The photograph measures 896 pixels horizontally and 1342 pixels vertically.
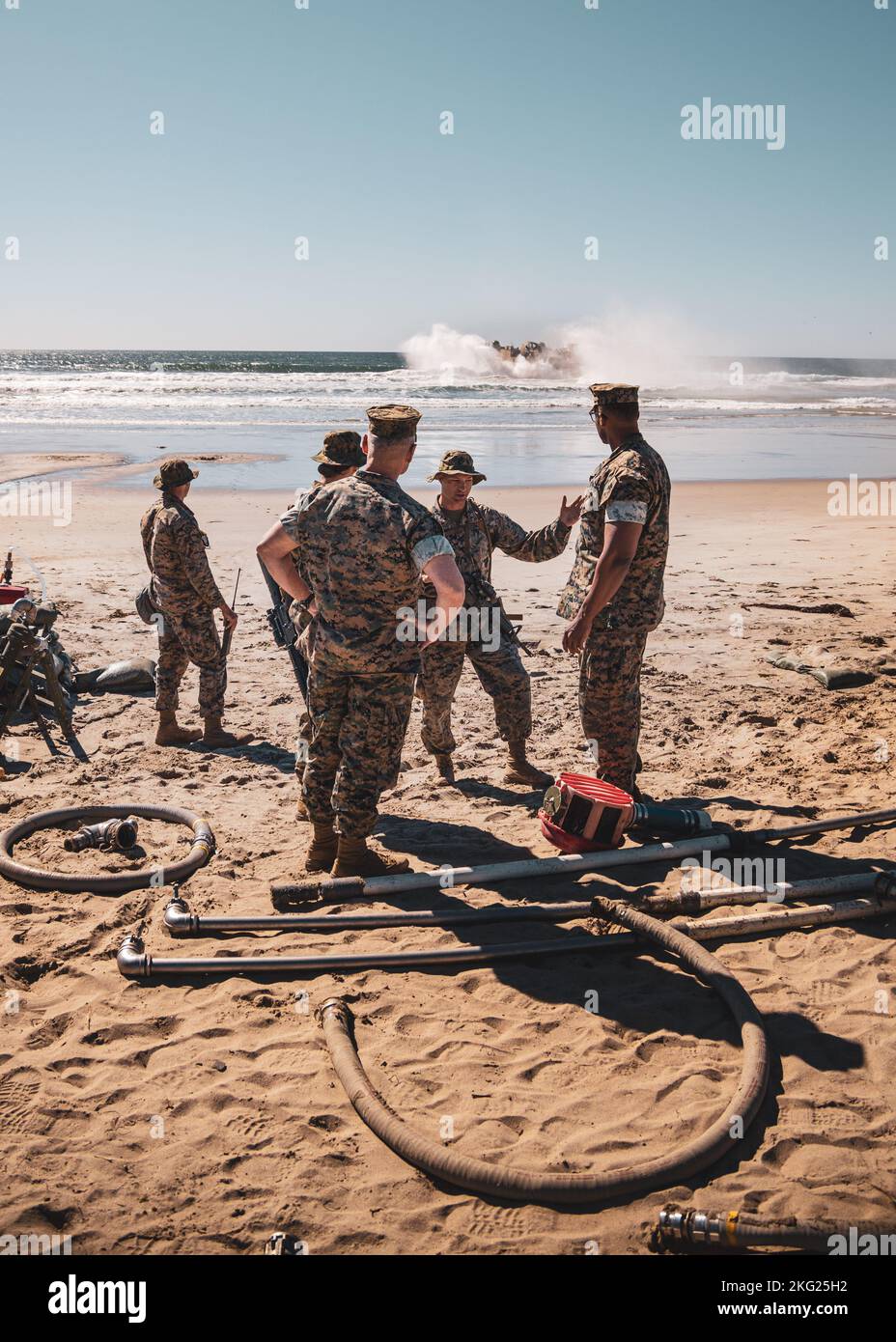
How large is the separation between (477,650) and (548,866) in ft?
6.65

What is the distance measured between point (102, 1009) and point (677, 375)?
73944mm

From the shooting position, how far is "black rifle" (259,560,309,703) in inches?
250

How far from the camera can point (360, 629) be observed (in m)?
4.75

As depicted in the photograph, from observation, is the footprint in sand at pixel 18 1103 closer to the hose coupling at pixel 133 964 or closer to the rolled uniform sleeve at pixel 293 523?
the hose coupling at pixel 133 964

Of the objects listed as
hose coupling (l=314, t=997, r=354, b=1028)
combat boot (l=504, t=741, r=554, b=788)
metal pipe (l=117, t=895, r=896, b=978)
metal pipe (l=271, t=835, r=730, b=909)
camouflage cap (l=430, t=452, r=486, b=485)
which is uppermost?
camouflage cap (l=430, t=452, r=486, b=485)

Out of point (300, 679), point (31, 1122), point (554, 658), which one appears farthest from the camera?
point (554, 658)

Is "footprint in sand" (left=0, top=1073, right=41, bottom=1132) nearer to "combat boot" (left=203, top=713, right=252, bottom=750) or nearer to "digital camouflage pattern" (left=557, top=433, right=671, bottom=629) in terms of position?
"digital camouflage pattern" (left=557, top=433, right=671, bottom=629)

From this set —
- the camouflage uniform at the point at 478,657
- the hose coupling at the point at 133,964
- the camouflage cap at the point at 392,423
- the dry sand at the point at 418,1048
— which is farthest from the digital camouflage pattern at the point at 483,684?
the hose coupling at the point at 133,964

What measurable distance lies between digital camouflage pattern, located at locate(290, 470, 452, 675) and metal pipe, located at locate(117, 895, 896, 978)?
4.41ft

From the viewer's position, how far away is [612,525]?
202 inches

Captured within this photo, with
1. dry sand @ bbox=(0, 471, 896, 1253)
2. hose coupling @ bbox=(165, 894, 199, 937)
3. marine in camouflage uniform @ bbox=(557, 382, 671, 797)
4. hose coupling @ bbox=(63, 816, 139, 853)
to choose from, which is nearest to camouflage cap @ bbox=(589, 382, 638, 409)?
marine in camouflage uniform @ bbox=(557, 382, 671, 797)
